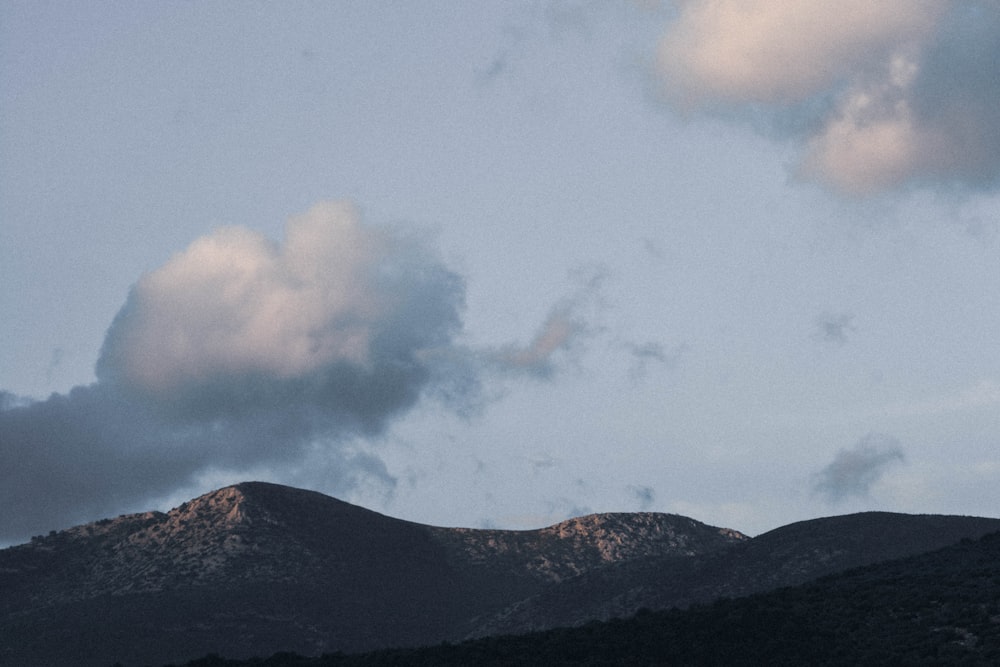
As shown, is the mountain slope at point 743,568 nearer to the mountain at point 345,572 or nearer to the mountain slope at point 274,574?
the mountain at point 345,572

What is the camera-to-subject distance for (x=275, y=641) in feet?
434

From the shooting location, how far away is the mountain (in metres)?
130

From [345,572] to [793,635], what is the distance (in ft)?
311

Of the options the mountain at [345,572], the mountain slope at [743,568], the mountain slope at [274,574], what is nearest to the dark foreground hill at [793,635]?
the mountain slope at [743,568]

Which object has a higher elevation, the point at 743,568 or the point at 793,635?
the point at 743,568

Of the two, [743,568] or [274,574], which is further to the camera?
[274,574]

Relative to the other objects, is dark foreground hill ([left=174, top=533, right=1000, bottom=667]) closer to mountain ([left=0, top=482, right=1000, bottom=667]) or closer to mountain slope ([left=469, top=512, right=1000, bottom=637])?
mountain slope ([left=469, top=512, right=1000, bottom=637])

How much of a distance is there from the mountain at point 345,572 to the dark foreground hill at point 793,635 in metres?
47.8

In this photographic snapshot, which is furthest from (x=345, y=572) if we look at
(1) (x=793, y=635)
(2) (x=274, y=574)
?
(1) (x=793, y=635)

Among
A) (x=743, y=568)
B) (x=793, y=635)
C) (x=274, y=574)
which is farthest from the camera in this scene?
(x=274, y=574)

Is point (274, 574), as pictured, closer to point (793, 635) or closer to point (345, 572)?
point (345, 572)

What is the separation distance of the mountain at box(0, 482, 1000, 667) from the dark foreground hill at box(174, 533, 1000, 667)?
47.8 metres

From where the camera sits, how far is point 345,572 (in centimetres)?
15612

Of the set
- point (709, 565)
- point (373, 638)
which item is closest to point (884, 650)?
point (709, 565)
